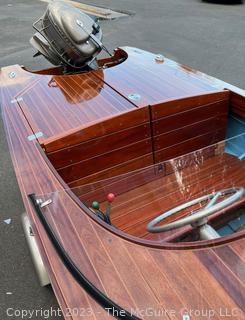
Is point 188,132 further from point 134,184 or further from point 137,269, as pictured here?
point 137,269

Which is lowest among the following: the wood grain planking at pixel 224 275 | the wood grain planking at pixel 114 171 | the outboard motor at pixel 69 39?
the wood grain planking at pixel 114 171

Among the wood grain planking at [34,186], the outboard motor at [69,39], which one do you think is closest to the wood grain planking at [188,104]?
the wood grain planking at [34,186]

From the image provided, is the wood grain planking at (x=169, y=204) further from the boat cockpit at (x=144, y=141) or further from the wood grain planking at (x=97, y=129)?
the wood grain planking at (x=97, y=129)

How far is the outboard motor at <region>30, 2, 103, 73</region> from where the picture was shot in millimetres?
2285

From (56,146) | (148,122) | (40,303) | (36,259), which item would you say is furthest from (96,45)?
(40,303)

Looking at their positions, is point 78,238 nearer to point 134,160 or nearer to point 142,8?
point 134,160

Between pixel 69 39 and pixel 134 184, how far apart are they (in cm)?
124

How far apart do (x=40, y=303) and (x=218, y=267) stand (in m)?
1.14

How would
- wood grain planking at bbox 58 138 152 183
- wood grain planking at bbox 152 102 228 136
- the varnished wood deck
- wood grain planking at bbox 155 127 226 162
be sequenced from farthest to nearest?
wood grain planking at bbox 155 127 226 162 < wood grain planking at bbox 152 102 228 136 < wood grain planking at bbox 58 138 152 183 < the varnished wood deck

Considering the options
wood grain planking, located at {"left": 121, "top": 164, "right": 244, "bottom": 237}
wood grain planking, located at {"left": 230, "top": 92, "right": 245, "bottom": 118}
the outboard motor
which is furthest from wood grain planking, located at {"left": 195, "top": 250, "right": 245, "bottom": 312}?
the outboard motor

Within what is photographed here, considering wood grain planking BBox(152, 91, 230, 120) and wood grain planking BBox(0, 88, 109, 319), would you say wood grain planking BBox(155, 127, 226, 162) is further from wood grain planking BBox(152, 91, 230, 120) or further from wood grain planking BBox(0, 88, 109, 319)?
wood grain planking BBox(0, 88, 109, 319)

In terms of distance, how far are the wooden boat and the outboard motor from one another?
0.63 ft

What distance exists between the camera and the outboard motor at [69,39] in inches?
90.0

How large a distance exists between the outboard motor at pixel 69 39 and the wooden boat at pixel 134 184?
19 cm
